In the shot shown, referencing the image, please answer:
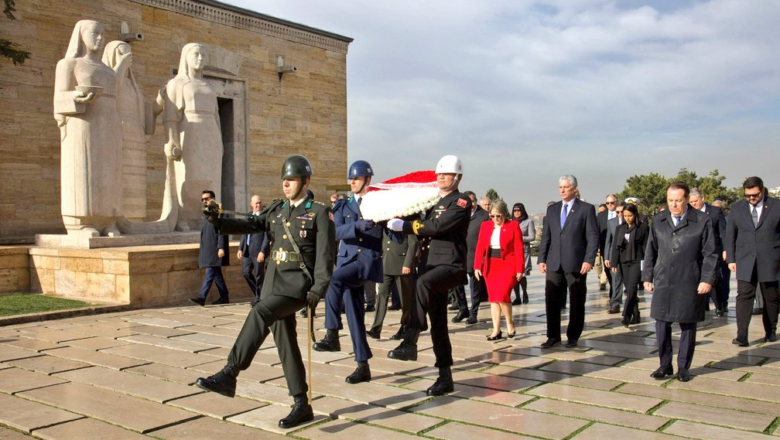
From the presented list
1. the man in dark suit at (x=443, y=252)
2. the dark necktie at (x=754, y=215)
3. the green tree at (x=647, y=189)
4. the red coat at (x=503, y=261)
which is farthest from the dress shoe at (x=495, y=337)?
the green tree at (x=647, y=189)

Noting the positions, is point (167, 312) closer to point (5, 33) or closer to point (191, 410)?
point (191, 410)

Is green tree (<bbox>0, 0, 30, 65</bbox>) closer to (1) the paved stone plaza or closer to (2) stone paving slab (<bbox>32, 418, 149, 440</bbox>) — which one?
(1) the paved stone plaza

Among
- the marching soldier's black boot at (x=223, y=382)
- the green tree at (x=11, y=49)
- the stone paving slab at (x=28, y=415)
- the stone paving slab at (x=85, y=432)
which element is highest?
the green tree at (x=11, y=49)

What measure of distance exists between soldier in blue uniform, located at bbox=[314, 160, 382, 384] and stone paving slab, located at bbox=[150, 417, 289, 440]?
4.65ft

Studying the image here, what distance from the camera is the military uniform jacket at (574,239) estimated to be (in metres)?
7.22

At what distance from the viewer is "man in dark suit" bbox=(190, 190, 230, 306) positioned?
10445 millimetres

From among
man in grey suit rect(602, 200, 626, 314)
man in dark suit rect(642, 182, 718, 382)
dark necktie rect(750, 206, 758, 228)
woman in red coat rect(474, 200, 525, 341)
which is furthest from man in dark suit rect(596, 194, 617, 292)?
man in dark suit rect(642, 182, 718, 382)

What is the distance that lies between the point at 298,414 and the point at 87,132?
26.1 ft

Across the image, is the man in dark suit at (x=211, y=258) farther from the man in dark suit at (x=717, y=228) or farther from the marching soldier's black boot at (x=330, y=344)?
the man in dark suit at (x=717, y=228)

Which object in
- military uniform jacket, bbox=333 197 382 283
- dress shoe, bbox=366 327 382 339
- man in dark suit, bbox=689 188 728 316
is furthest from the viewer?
man in dark suit, bbox=689 188 728 316

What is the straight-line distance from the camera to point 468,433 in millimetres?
4270

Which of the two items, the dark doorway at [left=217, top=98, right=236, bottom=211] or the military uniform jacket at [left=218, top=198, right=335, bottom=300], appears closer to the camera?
the military uniform jacket at [left=218, top=198, right=335, bottom=300]

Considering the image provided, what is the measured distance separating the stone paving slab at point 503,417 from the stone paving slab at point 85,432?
1879 mm

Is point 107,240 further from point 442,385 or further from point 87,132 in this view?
point 442,385
